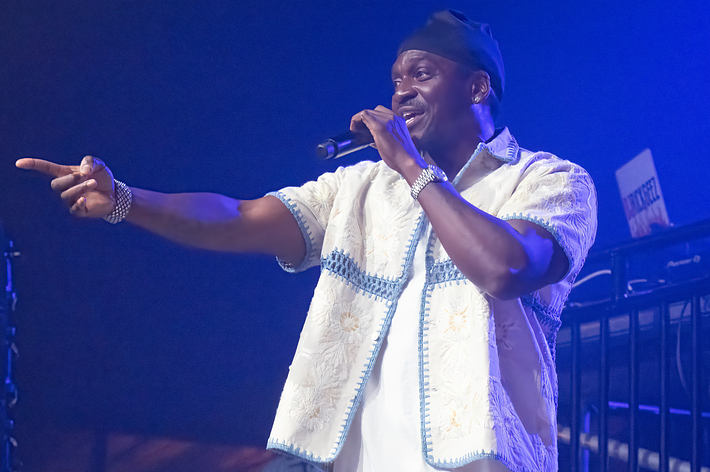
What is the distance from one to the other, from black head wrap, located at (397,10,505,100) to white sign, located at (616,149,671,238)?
1138 mm

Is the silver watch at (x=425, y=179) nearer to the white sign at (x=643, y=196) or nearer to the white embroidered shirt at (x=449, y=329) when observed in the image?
the white embroidered shirt at (x=449, y=329)

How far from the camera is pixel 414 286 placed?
3.54 feet

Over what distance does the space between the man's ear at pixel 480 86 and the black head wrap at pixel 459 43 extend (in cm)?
1

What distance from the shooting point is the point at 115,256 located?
2.19m

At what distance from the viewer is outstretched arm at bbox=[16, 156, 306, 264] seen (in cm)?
97

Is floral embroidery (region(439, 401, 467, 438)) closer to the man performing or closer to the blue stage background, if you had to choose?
the man performing

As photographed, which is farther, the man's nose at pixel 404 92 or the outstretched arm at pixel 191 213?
the man's nose at pixel 404 92

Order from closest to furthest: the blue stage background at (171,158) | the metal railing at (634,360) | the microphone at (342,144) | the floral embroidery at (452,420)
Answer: the floral embroidery at (452,420) → the microphone at (342,144) → the metal railing at (634,360) → the blue stage background at (171,158)

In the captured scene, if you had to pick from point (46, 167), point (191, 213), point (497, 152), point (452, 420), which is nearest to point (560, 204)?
point (497, 152)

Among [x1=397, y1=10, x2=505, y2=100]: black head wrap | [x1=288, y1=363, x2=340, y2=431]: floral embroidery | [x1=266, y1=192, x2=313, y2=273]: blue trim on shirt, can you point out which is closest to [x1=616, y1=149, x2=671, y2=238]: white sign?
[x1=397, y1=10, x2=505, y2=100]: black head wrap

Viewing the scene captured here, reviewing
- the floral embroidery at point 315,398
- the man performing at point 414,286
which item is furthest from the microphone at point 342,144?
the floral embroidery at point 315,398

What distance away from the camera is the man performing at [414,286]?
94 centimetres

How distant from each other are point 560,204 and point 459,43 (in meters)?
0.49

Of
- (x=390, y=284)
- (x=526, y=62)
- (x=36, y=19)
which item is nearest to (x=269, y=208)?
(x=390, y=284)
